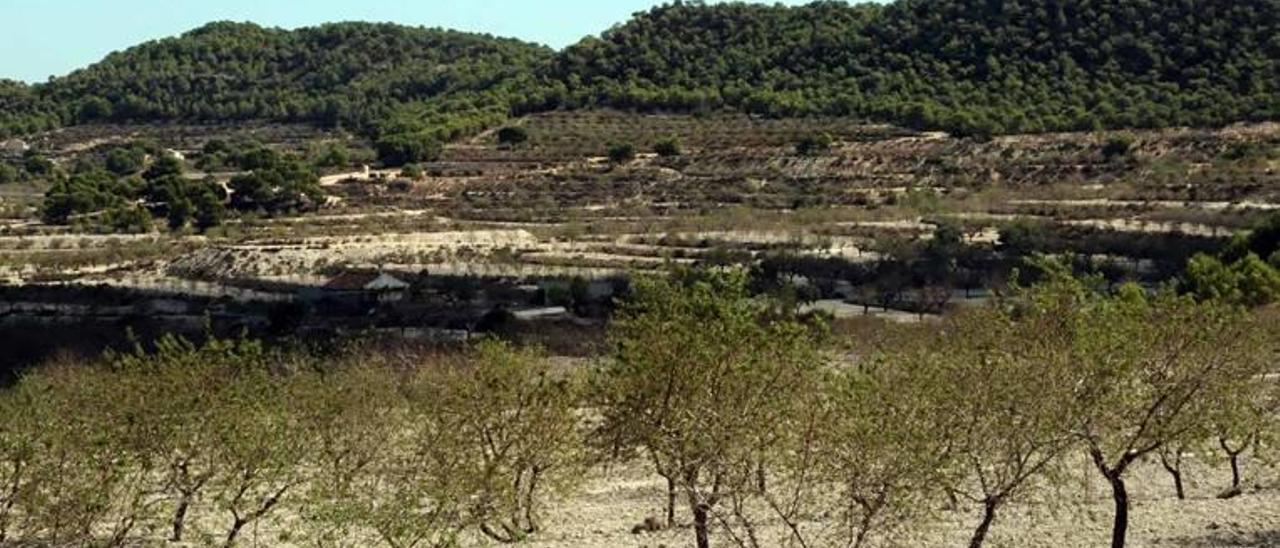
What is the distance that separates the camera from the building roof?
2138 inches

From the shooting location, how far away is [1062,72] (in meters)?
92.3

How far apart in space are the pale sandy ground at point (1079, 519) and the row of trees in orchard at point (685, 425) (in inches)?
21.0

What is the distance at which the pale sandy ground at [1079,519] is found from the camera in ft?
69.8

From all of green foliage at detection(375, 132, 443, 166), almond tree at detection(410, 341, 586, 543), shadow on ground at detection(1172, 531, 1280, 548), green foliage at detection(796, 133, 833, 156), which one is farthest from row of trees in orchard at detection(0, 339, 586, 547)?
green foliage at detection(375, 132, 443, 166)

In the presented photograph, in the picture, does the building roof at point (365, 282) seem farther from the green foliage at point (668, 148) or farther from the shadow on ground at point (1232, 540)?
the shadow on ground at point (1232, 540)

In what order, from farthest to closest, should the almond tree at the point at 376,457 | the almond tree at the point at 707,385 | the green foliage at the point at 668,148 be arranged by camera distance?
1. the green foliage at the point at 668,148
2. the almond tree at the point at 376,457
3. the almond tree at the point at 707,385

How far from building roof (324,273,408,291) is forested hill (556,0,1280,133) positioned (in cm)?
4004

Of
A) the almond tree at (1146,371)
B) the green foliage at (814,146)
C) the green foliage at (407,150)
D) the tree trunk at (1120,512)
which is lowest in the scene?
the green foliage at (407,150)

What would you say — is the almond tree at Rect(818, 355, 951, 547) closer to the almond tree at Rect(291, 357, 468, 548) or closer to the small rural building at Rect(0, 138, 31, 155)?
the almond tree at Rect(291, 357, 468, 548)

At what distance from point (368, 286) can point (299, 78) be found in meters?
99.6

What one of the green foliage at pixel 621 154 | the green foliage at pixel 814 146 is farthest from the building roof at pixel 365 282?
the green foliage at pixel 814 146

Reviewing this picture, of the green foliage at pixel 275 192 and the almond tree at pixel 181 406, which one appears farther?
the green foliage at pixel 275 192

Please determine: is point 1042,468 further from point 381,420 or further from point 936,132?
point 936,132

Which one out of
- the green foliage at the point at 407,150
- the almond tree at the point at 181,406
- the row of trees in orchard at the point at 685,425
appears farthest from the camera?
the green foliage at the point at 407,150
